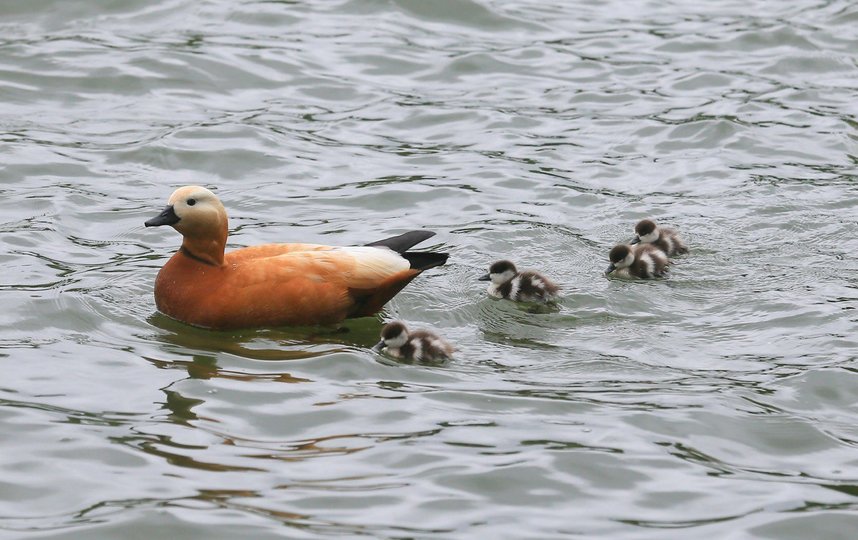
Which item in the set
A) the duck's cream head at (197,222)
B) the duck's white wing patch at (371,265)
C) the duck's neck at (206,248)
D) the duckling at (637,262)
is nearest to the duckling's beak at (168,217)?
the duck's cream head at (197,222)

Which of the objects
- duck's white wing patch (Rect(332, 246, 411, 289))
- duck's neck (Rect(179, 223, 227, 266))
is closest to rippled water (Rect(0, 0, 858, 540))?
duck's white wing patch (Rect(332, 246, 411, 289))

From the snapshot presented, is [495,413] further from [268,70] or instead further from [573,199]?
[268,70]

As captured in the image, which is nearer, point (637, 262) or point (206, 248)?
point (206, 248)

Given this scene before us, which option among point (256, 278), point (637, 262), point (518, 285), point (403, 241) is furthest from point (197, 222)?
point (637, 262)

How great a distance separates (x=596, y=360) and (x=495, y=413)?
1.15 m

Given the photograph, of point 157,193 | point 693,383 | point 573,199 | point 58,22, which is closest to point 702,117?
point 573,199

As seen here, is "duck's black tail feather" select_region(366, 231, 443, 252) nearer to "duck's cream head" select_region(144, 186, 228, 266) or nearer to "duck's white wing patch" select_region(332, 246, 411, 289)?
"duck's white wing patch" select_region(332, 246, 411, 289)

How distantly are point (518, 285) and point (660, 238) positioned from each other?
4.94ft

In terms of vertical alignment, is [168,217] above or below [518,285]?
above

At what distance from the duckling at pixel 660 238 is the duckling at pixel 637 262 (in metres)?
0.27

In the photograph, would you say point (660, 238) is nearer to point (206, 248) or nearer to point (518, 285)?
point (518, 285)

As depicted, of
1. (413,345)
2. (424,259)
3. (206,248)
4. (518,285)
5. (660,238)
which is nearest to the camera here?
(413,345)

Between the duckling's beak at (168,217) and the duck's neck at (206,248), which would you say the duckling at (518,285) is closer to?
the duck's neck at (206,248)

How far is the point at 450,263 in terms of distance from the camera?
1076 centimetres
